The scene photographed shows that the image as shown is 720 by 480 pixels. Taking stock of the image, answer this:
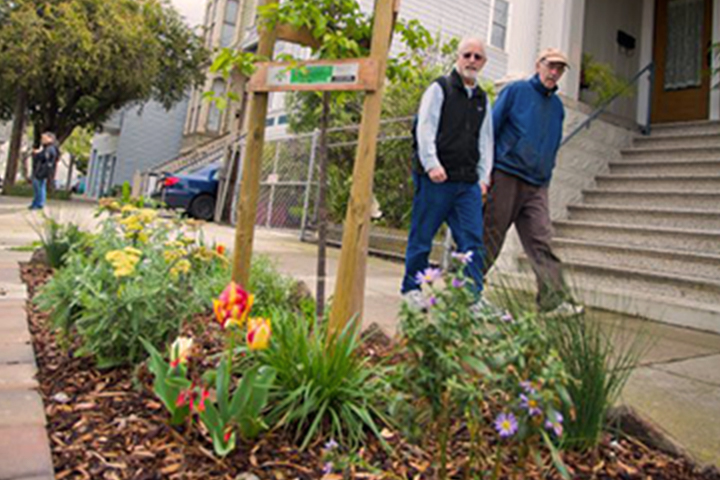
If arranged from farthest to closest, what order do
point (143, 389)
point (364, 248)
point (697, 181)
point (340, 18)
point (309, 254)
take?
point (309, 254)
point (697, 181)
point (340, 18)
point (364, 248)
point (143, 389)

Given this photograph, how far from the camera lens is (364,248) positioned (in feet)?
8.36

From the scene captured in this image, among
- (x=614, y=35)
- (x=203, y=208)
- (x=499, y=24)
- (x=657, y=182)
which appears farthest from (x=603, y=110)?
(x=499, y=24)

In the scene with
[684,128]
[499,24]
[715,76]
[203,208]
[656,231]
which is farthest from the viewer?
[499,24]

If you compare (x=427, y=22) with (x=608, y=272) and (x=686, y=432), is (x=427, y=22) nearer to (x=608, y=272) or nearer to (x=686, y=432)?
(x=608, y=272)

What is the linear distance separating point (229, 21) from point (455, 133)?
87.9 ft

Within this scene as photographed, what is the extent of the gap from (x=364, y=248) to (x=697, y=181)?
5494mm

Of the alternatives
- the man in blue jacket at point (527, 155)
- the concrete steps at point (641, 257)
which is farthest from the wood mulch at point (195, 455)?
the concrete steps at point (641, 257)

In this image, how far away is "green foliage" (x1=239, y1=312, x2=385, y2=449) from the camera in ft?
6.49

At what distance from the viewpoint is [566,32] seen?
7086 mm

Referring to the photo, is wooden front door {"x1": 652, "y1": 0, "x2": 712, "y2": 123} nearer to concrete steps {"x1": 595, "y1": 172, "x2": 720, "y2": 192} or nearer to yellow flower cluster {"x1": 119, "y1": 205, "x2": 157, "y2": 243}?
concrete steps {"x1": 595, "y1": 172, "x2": 720, "y2": 192}

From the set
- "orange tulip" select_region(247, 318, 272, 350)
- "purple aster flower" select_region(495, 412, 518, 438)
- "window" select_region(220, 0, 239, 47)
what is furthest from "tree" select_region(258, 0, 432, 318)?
"window" select_region(220, 0, 239, 47)

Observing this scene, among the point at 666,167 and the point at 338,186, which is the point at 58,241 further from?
the point at 666,167

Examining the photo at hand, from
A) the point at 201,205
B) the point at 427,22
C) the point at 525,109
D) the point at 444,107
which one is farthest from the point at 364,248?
the point at 427,22

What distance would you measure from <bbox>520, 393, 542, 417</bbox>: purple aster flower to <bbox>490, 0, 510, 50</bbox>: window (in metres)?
21.5
